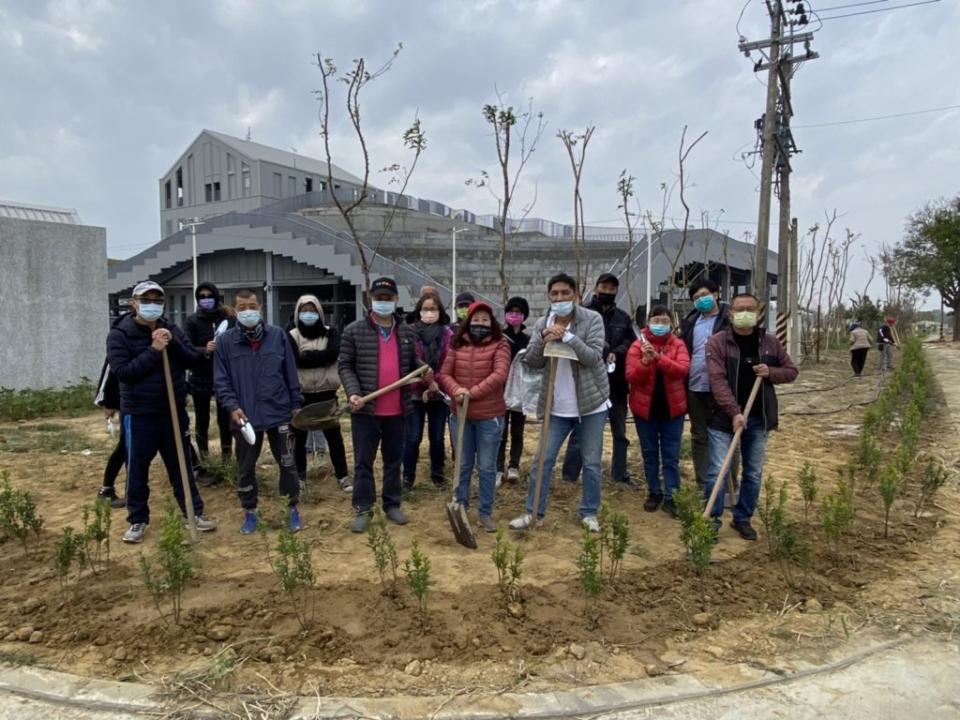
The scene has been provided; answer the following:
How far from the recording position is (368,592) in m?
3.41

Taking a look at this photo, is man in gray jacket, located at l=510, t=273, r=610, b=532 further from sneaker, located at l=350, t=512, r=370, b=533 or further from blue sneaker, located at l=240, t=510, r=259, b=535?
blue sneaker, located at l=240, t=510, r=259, b=535

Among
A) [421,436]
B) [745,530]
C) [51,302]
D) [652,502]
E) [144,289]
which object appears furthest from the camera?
[51,302]

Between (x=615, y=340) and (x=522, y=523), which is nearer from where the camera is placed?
(x=522, y=523)

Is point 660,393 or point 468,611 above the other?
point 660,393

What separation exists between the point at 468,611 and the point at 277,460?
1789 millimetres

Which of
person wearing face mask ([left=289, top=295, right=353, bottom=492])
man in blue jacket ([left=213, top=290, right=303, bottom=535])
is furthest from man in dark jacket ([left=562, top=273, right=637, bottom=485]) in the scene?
man in blue jacket ([left=213, top=290, right=303, bottom=535])

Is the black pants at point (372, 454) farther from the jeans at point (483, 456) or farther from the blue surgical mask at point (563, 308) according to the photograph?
the blue surgical mask at point (563, 308)

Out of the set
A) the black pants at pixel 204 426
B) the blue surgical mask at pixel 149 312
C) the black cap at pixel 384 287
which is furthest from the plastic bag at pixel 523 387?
the black pants at pixel 204 426

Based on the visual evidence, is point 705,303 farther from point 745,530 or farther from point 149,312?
point 149,312

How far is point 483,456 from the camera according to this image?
14.3 feet

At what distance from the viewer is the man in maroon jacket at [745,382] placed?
4191 mm

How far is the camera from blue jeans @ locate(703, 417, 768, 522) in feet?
13.9

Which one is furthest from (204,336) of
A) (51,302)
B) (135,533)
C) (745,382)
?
(51,302)

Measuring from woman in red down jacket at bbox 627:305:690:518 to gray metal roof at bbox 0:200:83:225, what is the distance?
32.7 feet
